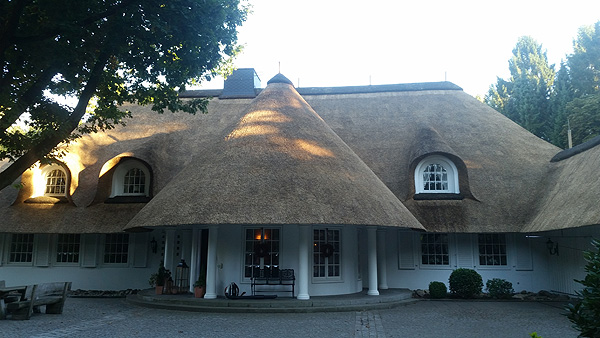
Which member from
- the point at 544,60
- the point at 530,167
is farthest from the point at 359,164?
the point at 544,60

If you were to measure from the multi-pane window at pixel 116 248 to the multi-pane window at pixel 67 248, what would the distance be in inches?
48.7

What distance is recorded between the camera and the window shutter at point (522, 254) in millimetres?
18094

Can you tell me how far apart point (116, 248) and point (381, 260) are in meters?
10.9

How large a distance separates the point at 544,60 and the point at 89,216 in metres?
42.3

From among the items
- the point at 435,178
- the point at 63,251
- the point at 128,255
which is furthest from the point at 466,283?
the point at 63,251

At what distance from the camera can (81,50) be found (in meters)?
11.8

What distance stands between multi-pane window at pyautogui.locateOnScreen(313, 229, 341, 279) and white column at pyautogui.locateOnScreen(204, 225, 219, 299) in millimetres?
3255

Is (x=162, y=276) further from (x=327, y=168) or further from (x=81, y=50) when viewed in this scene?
(x=81, y=50)

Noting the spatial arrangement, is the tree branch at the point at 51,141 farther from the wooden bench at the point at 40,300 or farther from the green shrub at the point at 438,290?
the green shrub at the point at 438,290

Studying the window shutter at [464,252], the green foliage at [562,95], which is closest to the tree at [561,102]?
the green foliage at [562,95]

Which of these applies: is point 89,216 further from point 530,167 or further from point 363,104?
point 530,167

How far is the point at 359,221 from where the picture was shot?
13.4 meters

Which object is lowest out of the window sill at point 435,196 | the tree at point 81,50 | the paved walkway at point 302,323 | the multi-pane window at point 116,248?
the paved walkway at point 302,323

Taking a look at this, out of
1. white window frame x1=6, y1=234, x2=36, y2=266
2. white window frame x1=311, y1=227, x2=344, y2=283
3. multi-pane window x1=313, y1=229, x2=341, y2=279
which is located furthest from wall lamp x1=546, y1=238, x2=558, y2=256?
white window frame x1=6, y1=234, x2=36, y2=266
